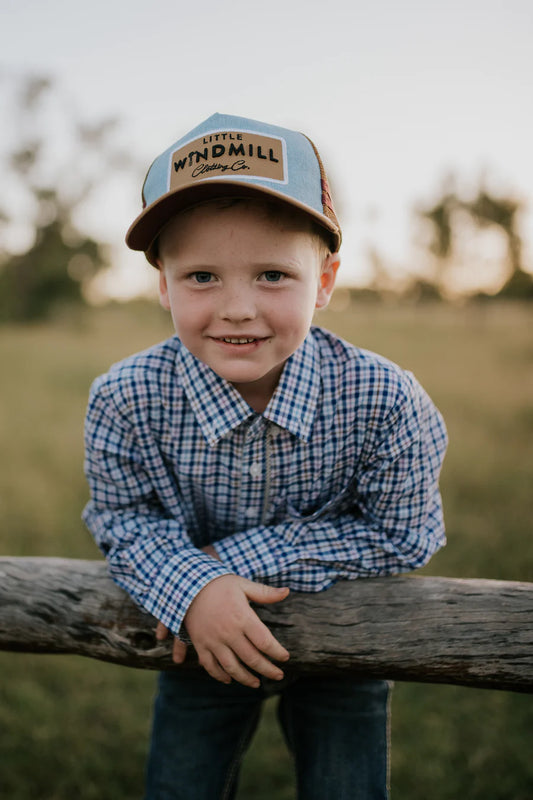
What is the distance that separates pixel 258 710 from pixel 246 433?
902 mm

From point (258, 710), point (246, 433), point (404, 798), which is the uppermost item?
point (246, 433)

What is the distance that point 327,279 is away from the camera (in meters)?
1.74

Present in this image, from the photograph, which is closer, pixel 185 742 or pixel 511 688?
pixel 511 688

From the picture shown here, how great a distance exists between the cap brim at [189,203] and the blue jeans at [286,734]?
1267 mm

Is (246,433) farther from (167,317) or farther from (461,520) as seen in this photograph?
(167,317)

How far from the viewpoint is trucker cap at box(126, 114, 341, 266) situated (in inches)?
55.2

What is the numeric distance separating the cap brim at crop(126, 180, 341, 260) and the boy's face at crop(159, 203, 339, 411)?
3cm

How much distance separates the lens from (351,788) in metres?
1.74

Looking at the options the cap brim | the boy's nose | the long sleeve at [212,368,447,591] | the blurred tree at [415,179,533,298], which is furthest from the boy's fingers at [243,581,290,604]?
the blurred tree at [415,179,533,298]

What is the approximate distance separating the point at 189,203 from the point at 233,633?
1011mm

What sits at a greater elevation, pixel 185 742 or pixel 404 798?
pixel 185 742

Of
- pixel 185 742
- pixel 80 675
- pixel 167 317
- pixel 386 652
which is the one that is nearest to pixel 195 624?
pixel 386 652

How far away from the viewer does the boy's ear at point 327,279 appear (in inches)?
67.1

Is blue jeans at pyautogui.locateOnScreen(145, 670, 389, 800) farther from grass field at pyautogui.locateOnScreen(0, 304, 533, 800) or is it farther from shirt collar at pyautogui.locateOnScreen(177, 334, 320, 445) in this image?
grass field at pyautogui.locateOnScreen(0, 304, 533, 800)
